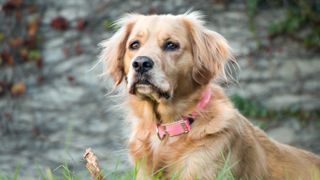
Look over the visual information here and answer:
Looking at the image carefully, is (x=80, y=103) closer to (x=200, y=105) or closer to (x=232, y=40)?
(x=232, y=40)

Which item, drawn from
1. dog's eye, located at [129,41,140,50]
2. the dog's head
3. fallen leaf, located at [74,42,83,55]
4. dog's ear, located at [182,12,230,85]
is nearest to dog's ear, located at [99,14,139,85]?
the dog's head

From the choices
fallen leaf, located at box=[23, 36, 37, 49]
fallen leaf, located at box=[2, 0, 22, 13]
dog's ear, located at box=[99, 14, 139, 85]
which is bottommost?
fallen leaf, located at box=[23, 36, 37, 49]

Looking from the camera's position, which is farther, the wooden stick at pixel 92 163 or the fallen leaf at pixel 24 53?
the fallen leaf at pixel 24 53

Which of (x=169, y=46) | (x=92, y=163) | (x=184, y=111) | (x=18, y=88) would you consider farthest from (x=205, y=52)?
(x=18, y=88)

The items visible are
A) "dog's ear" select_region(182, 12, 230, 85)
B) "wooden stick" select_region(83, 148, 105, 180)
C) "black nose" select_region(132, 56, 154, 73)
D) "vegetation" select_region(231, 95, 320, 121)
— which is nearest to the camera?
"wooden stick" select_region(83, 148, 105, 180)

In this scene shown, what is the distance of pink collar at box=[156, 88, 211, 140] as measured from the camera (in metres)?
5.14

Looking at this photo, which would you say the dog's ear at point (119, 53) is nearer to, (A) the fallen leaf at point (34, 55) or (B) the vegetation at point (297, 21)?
(B) the vegetation at point (297, 21)

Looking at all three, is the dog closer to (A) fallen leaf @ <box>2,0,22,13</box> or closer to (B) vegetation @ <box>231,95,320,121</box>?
(B) vegetation @ <box>231,95,320,121</box>

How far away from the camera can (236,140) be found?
16.7 feet

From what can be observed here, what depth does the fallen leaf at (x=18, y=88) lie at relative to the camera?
31.8 feet

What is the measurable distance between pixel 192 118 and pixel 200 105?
0.11 metres

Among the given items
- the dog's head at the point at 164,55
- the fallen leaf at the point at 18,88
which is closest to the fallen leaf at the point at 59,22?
the fallen leaf at the point at 18,88

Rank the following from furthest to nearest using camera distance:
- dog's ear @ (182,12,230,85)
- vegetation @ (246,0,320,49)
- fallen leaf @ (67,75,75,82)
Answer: fallen leaf @ (67,75,75,82) → vegetation @ (246,0,320,49) → dog's ear @ (182,12,230,85)

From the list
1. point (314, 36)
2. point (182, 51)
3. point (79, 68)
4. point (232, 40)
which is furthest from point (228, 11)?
point (182, 51)
